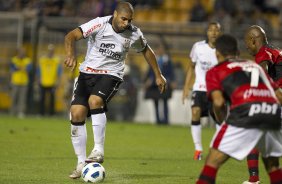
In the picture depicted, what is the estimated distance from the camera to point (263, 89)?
7820mm

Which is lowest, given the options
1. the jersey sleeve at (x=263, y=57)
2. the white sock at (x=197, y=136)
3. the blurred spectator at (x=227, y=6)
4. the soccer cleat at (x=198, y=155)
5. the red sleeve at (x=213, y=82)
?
the soccer cleat at (x=198, y=155)

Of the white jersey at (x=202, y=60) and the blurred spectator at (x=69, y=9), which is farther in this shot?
the blurred spectator at (x=69, y=9)

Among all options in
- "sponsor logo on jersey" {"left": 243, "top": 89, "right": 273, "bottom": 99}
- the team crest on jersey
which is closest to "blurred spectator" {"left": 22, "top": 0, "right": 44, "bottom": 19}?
the team crest on jersey

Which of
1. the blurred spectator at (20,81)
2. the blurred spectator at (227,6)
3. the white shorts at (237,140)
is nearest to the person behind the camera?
the white shorts at (237,140)

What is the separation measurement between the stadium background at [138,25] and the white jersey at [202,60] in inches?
382

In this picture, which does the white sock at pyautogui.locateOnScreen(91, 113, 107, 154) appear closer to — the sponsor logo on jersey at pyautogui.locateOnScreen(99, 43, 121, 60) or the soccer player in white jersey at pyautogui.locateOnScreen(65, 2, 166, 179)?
the soccer player in white jersey at pyautogui.locateOnScreen(65, 2, 166, 179)

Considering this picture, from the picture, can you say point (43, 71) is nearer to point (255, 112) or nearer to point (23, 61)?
point (23, 61)

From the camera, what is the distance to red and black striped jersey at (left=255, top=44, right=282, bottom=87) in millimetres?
9758

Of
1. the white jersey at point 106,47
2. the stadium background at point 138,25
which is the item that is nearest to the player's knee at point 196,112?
the white jersey at point 106,47

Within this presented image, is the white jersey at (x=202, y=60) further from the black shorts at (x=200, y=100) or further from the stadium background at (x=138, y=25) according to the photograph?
the stadium background at (x=138, y=25)

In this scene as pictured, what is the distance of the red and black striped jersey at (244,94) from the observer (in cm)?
772

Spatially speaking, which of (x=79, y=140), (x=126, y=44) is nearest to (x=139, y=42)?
(x=126, y=44)

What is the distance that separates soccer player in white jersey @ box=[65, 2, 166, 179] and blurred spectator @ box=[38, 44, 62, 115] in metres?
14.3

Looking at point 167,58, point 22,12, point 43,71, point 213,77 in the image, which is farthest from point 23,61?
point 213,77
